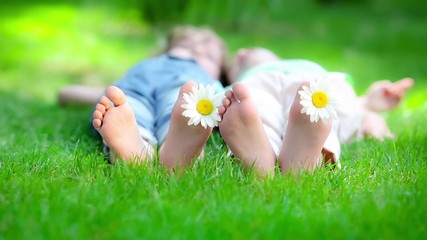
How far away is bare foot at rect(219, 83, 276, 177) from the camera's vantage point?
5.66 ft

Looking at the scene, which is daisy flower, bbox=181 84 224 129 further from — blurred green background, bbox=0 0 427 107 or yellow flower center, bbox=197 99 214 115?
blurred green background, bbox=0 0 427 107

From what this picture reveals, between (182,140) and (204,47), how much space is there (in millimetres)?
1347

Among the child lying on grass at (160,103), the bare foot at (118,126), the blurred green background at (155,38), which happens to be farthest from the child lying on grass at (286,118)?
the blurred green background at (155,38)

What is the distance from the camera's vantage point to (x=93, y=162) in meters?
1.84

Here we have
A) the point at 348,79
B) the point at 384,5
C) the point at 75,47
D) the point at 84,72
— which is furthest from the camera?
the point at 384,5

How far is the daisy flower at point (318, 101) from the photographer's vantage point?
1.69 meters

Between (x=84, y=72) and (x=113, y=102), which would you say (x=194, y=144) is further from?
(x=84, y=72)

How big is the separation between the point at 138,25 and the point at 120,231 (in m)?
4.52

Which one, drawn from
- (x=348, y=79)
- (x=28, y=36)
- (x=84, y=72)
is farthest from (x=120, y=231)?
(x=28, y=36)

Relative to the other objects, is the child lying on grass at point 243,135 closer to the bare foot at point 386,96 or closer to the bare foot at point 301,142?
the bare foot at point 301,142

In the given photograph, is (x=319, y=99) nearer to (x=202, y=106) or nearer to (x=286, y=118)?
(x=202, y=106)

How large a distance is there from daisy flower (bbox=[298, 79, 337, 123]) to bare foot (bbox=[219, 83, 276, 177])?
0.45 ft

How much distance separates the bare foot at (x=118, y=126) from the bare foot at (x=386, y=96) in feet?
4.39

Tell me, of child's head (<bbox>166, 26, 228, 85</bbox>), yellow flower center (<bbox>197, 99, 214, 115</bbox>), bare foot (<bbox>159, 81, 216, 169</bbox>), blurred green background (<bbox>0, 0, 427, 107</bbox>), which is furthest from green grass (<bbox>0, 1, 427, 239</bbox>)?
blurred green background (<bbox>0, 0, 427, 107</bbox>)
